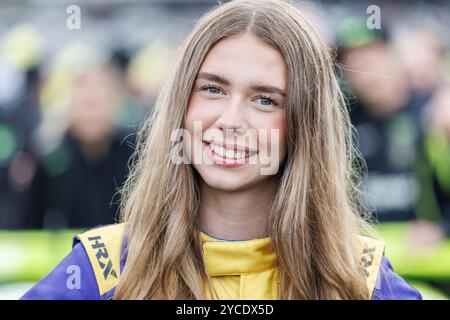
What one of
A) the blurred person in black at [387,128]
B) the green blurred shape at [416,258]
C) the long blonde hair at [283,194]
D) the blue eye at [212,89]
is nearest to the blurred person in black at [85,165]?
the blurred person in black at [387,128]

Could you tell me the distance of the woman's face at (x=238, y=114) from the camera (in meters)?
1.82

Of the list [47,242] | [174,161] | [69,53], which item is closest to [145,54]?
[69,53]

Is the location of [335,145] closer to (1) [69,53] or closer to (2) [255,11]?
(2) [255,11]

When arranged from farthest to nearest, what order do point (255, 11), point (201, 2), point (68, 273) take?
point (201, 2) → point (255, 11) → point (68, 273)

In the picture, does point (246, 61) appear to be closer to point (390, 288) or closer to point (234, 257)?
→ point (234, 257)

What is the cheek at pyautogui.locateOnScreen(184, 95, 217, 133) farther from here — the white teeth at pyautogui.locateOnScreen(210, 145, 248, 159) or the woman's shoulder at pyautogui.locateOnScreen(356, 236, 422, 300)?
the woman's shoulder at pyautogui.locateOnScreen(356, 236, 422, 300)

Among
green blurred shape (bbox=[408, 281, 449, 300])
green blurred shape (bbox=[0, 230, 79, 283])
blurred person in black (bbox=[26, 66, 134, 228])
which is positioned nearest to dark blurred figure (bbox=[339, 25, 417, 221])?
green blurred shape (bbox=[408, 281, 449, 300])

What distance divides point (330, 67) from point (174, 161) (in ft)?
1.66

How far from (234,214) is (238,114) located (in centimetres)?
29

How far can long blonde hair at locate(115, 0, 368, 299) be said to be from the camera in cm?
183

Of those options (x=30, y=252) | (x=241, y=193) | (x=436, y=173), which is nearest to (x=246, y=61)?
(x=241, y=193)

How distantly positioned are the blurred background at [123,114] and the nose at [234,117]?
8.84 ft

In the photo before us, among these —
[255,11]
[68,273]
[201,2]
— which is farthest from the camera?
[201,2]

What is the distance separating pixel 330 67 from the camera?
199 cm
